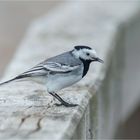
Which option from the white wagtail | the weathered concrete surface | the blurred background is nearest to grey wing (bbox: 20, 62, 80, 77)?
the white wagtail

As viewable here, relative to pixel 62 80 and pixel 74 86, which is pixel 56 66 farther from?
pixel 74 86

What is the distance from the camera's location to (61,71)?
5.43 meters

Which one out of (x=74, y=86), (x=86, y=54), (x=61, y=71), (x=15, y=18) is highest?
(x=15, y=18)

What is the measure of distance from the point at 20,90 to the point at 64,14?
5.55 m

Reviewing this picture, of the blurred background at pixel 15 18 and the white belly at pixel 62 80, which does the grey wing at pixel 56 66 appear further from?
the blurred background at pixel 15 18

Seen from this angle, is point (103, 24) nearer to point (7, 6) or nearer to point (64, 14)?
point (64, 14)

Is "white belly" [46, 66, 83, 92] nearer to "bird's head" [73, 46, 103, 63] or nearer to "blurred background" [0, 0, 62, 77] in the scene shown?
"bird's head" [73, 46, 103, 63]

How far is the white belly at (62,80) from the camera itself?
538 cm

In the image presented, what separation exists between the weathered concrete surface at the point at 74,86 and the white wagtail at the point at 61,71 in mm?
158

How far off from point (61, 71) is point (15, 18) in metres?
10.0

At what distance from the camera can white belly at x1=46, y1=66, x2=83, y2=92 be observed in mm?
5379

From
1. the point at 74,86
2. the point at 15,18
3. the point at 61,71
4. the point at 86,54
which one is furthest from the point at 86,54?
the point at 15,18

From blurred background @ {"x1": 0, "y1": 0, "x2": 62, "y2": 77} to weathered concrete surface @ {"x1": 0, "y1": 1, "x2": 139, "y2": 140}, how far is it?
4.01 ft

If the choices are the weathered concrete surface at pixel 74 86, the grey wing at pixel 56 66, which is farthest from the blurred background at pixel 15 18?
the grey wing at pixel 56 66
